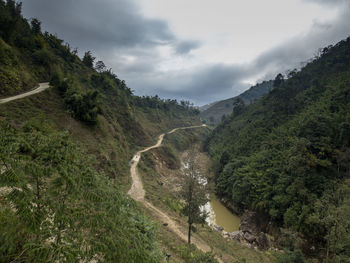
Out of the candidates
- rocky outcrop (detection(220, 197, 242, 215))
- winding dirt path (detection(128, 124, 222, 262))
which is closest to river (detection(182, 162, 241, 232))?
rocky outcrop (detection(220, 197, 242, 215))

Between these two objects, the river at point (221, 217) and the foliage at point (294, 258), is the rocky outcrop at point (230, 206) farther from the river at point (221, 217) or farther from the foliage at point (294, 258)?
the foliage at point (294, 258)

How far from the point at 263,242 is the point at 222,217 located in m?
8.05

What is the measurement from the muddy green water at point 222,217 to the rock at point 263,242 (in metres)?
4.68

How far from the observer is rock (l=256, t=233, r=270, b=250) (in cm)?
1825

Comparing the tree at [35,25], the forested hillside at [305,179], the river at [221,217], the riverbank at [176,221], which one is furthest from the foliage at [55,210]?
the tree at [35,25]

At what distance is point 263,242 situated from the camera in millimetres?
18547

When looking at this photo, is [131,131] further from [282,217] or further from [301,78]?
[301,78]

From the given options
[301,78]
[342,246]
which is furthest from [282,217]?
[301,78]

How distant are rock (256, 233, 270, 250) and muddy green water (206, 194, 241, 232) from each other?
4681 mm

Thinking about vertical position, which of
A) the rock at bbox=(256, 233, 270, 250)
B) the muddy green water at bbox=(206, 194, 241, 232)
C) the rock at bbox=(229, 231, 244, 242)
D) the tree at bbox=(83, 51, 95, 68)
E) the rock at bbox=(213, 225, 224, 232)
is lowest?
the muddy green water at bbox=(206, 194, 241, 232)

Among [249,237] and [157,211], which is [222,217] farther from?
[157,211]

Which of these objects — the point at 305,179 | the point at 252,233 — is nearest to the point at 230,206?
the point at 252,233

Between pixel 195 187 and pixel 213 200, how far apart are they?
822 inches

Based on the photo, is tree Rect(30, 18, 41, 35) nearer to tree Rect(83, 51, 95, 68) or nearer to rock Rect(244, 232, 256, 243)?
tree Rect(83, 51, 95, 68)
